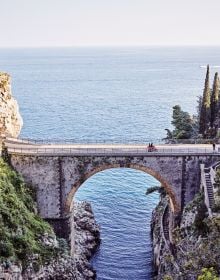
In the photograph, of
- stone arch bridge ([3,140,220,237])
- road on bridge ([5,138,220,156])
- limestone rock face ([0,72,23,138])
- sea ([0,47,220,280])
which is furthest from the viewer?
sea ([0,47,220,280])

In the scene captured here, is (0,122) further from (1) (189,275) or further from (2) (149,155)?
(1) (189,275)

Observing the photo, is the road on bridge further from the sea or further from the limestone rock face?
the sea

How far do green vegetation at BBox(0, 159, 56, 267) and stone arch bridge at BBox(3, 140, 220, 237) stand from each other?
1667 millimetres

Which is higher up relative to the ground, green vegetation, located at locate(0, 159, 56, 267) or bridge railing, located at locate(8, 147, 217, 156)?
bridge railing, located at locate(8, 147, 217, 156)

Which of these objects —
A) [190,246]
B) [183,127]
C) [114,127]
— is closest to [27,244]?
[190,246]

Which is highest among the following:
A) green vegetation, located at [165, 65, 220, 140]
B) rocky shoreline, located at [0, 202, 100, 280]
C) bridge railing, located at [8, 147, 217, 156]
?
green vegetation, located at [165, 65, 220, 140]

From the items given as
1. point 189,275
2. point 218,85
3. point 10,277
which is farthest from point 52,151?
point 218,85

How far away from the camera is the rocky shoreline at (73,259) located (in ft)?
132

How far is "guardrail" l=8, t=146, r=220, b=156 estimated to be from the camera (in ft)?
159

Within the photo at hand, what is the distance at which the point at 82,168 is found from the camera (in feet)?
158

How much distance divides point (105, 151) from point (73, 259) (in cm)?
1180

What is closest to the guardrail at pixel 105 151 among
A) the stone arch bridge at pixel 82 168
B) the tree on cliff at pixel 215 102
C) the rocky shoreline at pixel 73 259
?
the stone arch bridge at pixel 82 168

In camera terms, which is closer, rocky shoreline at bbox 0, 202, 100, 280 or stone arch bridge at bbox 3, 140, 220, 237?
rocky shoreline at bbox 0, 202, 100, 280

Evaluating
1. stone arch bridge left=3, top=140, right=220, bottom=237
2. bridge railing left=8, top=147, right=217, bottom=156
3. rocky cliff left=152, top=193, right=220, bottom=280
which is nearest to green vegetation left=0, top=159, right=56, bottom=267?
stone arch bridge left=3, top=140, right=220, bottom=237
